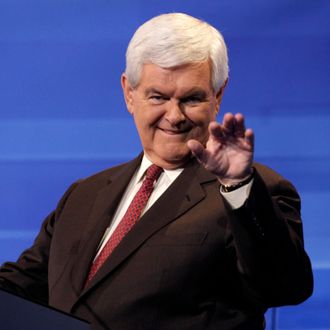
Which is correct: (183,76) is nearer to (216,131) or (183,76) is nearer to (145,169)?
(145,169)

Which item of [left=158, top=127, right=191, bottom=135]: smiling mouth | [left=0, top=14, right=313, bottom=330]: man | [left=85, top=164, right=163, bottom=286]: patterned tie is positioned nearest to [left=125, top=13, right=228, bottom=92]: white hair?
[left=0, top=14, right=313, bottom=330]: man

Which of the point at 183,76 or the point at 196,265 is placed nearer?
the point at 196,265

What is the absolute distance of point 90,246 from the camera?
208 centimetres

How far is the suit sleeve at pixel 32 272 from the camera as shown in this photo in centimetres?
222

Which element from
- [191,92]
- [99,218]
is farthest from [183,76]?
[99,218]

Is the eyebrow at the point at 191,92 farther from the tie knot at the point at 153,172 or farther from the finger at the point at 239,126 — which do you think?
the finger at the point at 239,126

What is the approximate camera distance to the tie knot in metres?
2.14

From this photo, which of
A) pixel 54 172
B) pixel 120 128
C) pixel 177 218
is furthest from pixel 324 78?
pixel 177 218

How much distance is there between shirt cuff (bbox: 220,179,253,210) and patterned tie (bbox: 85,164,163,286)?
0.40 metres

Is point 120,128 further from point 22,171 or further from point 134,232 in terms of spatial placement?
point 134,232

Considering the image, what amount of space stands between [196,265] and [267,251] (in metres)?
0.21

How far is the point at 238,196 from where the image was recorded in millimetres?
1670

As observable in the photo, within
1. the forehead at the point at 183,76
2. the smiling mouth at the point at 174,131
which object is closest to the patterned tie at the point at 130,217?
the smiling mouth at the point at 174,131

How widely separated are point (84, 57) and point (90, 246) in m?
1.06
